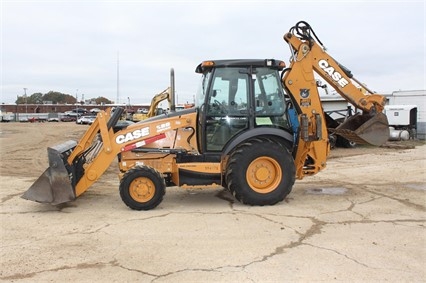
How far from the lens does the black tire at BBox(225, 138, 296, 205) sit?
7.19 metres

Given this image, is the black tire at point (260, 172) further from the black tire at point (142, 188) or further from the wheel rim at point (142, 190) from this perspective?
the wheel rim at point (142, 190)

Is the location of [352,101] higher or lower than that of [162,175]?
higher

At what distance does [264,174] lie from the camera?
7336 mm

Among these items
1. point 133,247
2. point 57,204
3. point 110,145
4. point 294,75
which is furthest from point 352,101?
point 57,204

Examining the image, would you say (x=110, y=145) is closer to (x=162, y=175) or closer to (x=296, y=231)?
(x=162, y=175)

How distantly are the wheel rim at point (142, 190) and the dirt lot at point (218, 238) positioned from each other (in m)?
0.28

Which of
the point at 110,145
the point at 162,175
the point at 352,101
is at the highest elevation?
the point at 352,101

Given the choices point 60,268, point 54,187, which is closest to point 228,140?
point 54,187

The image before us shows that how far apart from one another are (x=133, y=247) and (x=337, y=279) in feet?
7.99

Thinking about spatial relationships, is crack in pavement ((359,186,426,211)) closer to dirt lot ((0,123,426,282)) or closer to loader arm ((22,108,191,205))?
dirt lot ((0,123,426,282))

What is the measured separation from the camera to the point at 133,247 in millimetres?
5270

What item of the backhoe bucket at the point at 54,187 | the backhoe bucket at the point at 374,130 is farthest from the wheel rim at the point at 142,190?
the backhoe bucket at the point at 374,130

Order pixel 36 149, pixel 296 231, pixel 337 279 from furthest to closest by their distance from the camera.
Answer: pixel 36 149, pixel 296 231, pixel 337 279

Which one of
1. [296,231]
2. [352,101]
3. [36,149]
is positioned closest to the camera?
[296,231]
